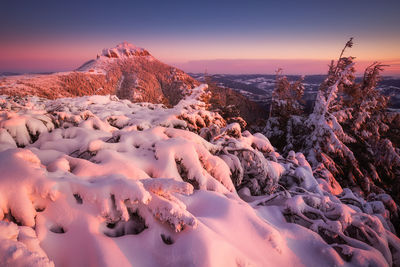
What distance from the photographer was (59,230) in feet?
5.34

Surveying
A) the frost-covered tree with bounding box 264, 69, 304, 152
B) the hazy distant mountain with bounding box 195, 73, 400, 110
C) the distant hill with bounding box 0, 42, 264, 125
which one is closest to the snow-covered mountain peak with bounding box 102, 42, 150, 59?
the distant hill with bounding box 0, 42, 264, 125

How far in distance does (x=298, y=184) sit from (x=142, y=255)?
3.81m

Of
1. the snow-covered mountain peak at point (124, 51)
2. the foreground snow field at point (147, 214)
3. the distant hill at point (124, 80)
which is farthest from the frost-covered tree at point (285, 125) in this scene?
the snow-covered mountain peak at point (124, 51)

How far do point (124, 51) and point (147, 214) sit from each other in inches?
4215

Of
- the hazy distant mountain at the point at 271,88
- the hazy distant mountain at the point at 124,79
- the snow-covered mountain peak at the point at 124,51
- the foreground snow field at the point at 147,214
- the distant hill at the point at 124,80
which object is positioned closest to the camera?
the foreground snow field at the point at 147,214

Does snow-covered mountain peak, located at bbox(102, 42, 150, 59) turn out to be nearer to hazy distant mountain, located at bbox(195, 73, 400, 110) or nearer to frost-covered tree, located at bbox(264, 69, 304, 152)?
hazy distant mountain, located at bbox(195, 73, 400, 110)

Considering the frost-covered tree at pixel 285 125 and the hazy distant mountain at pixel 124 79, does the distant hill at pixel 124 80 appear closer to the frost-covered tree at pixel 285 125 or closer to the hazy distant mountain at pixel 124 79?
the hazy distant mountain at pixel 124 79

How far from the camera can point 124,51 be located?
307 feet

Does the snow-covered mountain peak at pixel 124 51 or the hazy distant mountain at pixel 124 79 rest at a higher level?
the snow-covered mountain peak at pixel 124 51

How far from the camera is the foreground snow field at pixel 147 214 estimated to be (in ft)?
4.93

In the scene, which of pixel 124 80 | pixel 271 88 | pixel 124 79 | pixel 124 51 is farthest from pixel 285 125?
pixel 271 88

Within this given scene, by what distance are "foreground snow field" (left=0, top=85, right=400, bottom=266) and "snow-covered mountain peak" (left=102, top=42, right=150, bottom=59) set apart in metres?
100

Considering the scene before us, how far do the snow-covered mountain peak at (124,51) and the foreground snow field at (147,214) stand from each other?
10028 centimetres

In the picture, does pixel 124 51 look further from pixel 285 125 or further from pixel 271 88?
pixel 285 125
